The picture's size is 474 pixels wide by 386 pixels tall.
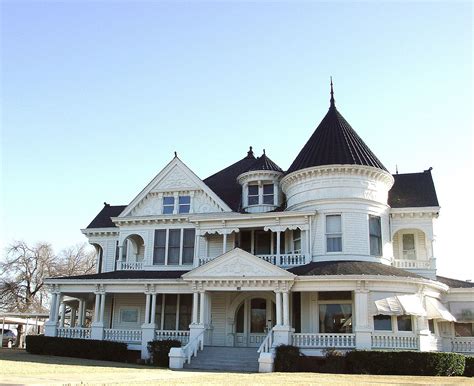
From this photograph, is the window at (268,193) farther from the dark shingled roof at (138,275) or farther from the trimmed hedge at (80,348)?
the trimmed hedge at (80,348)

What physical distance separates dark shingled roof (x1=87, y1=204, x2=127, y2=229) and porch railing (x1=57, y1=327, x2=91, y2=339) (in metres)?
7.93

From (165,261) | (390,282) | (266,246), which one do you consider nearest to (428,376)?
(390,282)

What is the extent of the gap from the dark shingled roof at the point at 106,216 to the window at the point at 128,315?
619 cm

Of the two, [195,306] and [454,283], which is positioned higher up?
[454,283]

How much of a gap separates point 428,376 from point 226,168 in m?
21.3

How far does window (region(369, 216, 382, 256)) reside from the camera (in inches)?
1106

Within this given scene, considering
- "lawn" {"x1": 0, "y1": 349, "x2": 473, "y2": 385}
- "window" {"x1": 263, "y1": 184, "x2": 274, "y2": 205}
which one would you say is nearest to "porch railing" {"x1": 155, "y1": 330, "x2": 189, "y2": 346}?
"lawn" {"x1": 0, "y1": 349, "x2": 473, "y2": 385}

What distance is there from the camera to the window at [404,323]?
25500 millimetres

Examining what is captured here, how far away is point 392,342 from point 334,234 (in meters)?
6.21

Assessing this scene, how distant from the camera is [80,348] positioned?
27922 millimetres

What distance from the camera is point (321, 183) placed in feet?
93.9

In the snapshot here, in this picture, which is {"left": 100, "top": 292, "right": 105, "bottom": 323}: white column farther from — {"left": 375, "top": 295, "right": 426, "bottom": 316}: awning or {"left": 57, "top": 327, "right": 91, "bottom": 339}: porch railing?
{"left": 375, "top": 295, "right": 426, "bottom": 316}: awning

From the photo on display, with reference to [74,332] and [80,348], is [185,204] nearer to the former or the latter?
[74,332]

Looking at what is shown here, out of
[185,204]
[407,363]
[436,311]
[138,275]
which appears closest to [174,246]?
[185,204]
